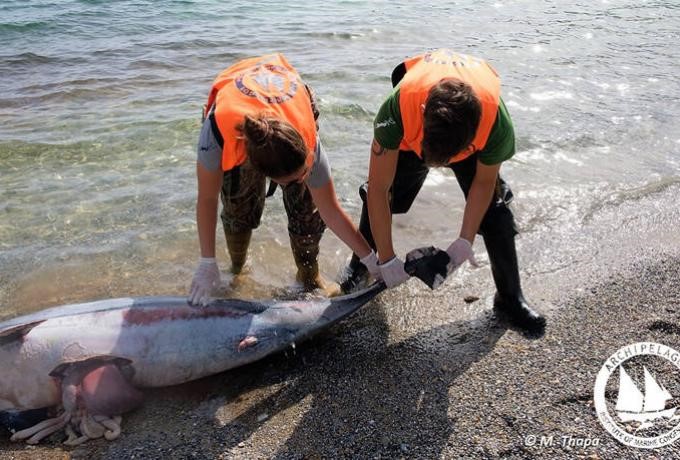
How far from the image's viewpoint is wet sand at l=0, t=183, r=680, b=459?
8.05ft

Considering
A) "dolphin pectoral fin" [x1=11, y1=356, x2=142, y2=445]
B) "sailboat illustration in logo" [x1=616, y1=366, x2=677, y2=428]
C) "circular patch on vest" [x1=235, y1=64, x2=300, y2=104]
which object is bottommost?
"dolphin pectoral fin" [x1=11, y1=356, x2=142, y2=445]

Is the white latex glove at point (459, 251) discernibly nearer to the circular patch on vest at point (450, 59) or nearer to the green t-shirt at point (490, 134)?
the green t-shirt at point (490, 134)

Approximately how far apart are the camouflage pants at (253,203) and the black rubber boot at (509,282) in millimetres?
1107

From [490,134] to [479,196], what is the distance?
0.38 metres

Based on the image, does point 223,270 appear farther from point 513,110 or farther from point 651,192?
point 513,110

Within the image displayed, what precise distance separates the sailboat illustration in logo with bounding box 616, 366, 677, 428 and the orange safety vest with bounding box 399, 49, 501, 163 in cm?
131

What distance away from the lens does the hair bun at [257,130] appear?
225 centimetres

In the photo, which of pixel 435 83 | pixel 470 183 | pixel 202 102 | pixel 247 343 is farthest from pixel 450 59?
pixel 202 102

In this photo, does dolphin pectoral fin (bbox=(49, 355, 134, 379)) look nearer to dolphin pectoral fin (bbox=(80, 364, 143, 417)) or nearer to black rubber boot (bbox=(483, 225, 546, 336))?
dolphin pectoral fin (bbox=(80, 364, 143, 417))

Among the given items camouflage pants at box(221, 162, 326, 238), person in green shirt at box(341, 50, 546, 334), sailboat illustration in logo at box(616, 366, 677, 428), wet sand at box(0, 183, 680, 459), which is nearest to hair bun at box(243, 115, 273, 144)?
person in green shirt at box(341, 50, 546, 334)

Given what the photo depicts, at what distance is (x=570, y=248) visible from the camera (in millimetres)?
3969

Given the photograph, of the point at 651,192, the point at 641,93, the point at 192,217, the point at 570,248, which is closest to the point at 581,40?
the point at 641,93

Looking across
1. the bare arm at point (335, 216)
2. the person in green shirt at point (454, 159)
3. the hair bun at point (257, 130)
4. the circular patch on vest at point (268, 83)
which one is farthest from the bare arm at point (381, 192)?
the hair bun at point (257, 130)

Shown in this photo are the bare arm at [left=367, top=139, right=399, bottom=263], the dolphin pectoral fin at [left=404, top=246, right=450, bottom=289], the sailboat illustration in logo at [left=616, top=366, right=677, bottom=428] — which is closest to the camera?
the sailboat illustration in logo at [left=616, top=366, right=677, bottom=428]
